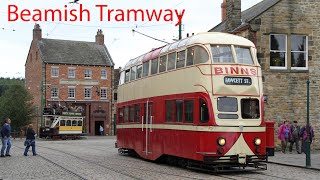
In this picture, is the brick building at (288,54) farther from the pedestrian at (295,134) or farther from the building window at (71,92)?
the building window at (71,92)

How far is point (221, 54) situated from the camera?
16.3m

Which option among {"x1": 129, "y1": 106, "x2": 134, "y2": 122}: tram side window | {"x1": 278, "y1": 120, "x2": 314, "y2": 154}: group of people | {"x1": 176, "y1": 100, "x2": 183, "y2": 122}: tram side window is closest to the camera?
{"x1": 176, "y1": 100, "x2": 183, "y2": 122}: tram side window

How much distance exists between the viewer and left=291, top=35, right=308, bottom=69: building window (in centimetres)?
2689

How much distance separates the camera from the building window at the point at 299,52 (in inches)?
1059

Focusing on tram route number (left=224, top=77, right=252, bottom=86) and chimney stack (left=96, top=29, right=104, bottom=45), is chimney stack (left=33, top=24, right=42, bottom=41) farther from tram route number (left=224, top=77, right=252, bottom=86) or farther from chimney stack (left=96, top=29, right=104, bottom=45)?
tram route number (left=224, top=77, right=252, bottom=86)

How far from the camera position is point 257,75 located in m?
16.4

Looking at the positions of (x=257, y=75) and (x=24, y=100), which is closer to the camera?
(x=257, y=75)

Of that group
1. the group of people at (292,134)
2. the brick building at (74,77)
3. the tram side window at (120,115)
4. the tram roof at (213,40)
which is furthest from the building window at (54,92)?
the tram roof at (213,40)

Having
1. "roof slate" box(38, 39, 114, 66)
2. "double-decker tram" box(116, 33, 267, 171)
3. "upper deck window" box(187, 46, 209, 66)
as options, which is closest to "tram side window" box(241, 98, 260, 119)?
"double-decker tram" box(116, 33, 267, 171)

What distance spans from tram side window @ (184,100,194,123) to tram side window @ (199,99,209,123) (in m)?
0.55

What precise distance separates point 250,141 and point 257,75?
7.06 feet

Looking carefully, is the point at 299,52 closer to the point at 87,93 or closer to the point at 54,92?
the point at 54,92

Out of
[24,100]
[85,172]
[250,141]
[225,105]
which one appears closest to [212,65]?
[225,105]

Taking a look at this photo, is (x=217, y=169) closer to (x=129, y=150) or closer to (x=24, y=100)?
(x=129, y=150)
